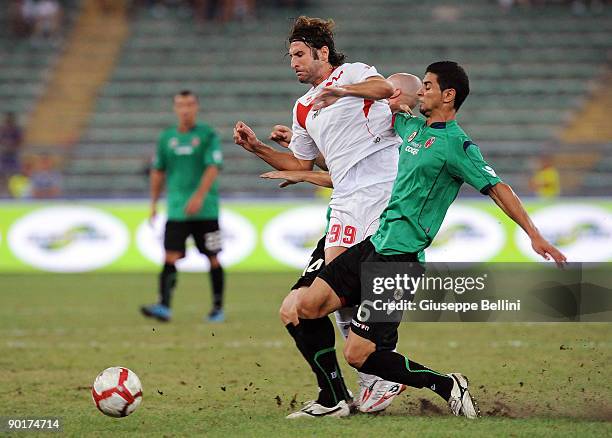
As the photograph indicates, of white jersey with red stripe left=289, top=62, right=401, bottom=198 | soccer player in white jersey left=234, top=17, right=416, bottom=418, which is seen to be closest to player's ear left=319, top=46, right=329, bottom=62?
soccer player in white jersey left=234, top=17, right=416, bottom=418

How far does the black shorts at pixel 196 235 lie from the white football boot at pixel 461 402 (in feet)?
18.7

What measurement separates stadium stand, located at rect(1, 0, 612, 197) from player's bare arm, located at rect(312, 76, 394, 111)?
15.5 m

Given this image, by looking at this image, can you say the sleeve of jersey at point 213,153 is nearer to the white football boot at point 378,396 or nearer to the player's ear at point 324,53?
the player's ear at point 324,53

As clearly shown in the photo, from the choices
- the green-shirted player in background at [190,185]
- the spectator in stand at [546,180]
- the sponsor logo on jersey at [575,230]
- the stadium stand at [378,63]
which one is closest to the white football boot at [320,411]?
the green-shirted player in background at [190,185]

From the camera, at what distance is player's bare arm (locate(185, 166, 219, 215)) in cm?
1136

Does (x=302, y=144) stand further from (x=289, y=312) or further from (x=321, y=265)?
(x=289, y=312)

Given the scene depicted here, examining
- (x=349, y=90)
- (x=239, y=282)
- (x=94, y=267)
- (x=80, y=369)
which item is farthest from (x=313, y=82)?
(x=94, y=267)

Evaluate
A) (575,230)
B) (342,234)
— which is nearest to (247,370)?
(342,234)

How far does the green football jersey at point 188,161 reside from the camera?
1161 centimetres

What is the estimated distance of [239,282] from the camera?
611 inches

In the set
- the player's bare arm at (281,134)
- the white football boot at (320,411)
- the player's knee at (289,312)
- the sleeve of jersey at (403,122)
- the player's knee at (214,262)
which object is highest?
the sleeve of jersey at (403,122)

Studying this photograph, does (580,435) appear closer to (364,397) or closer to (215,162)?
(364,397)

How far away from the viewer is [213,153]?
11547mm

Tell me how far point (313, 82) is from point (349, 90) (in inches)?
30.4
